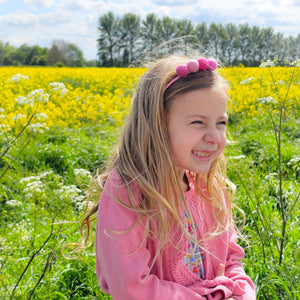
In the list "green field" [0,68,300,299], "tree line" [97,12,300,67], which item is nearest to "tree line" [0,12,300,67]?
"tree line" [97,12,300,67]

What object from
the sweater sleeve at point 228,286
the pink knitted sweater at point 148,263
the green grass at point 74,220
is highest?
the pink knitted sweater at point 148,263

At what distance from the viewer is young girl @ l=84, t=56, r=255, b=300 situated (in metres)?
1.17

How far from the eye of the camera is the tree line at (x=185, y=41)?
1.68 meters

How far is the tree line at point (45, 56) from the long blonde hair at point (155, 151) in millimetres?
35852

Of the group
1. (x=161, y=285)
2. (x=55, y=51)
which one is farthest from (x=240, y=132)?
(x=55, y=51)

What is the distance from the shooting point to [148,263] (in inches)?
50.2

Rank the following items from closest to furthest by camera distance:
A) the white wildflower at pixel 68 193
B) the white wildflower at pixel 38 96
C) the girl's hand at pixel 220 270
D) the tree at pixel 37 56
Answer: the girl's hand at pixel 220 270
the white wildflower at pixel 68 193
the white wildflower at pixel 38 96
the tree at pixel 37 56

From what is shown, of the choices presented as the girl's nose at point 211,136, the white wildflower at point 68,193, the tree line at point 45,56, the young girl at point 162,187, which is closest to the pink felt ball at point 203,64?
the young girl at point 162,187

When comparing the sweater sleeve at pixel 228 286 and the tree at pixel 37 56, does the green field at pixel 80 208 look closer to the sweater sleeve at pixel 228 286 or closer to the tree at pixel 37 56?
the sweater sleeve at pixel 228 286

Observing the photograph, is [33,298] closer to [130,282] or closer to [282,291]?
[130,282]

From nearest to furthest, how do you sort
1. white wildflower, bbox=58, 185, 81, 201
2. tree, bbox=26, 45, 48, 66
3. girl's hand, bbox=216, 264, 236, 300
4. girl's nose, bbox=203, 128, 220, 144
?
girl's nose, bbox=203, 128, 220, 144, girl's hand, bbox=216, 264, 236, 300, white wildflower, bbox=58, 185, 81, 201, tree, bbox=26, 45, 48, 66

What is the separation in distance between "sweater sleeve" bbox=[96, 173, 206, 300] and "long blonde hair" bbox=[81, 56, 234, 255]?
36 millimetres

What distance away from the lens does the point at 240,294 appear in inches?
53.6

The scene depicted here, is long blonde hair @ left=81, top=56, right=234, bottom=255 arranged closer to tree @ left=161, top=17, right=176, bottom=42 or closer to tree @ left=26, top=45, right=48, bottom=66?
tree @ left=161, top=17, right=176, bottom=42
